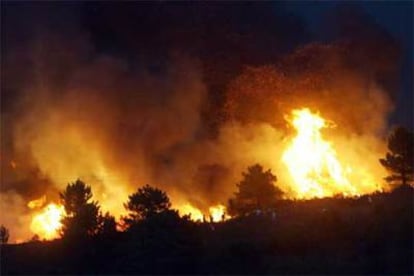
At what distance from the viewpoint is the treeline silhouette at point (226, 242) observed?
38.3 metres

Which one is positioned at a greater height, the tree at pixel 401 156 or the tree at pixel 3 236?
the tree at pixel 401 156

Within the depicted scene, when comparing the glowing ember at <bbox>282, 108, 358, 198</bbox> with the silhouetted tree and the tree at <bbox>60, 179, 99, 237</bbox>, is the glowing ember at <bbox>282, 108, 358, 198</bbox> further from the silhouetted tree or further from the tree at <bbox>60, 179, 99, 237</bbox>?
the silhouetted tree

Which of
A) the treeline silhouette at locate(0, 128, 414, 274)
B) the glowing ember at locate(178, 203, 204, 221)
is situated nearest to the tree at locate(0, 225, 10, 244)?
the treeline silhouette at locate(0, 128, 414, 274)

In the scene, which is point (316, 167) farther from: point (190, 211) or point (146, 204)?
point (146, 204)

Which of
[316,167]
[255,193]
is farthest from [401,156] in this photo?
[316,167]

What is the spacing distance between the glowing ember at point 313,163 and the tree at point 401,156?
8.11m

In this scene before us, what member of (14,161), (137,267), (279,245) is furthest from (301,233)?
(14,161)

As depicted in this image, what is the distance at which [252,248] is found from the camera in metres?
40.0

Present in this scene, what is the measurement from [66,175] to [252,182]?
20.2 meters

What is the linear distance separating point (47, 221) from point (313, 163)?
60.9 ft

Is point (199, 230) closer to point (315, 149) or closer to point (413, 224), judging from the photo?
point (413, 224)

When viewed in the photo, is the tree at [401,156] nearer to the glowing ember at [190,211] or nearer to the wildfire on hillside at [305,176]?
the wildfire on hillside at [305,176]

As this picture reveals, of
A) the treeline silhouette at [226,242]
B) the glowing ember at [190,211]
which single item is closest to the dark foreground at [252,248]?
the treeline silhouette at [226,242]

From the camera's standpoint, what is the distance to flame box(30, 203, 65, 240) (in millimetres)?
60344
